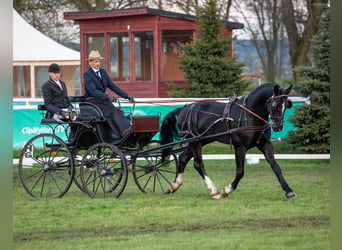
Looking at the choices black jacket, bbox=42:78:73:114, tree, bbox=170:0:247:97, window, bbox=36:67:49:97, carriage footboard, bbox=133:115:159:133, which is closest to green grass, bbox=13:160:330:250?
carriage footboard, bbox=133:115:159:133

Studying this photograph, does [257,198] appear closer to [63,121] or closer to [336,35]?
[63,121]

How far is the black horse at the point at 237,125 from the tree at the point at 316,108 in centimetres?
625

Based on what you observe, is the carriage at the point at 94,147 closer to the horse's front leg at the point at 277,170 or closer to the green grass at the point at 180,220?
the green grass at the point at 180,220

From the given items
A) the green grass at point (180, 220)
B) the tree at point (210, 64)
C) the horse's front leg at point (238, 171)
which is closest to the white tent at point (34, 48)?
the tree at point (210, 64)

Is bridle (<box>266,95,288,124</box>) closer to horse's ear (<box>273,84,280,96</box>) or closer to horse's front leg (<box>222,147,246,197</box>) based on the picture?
horse's ear (<box>273,84,280,96</box>)

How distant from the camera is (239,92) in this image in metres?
19.5

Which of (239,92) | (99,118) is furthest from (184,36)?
(99,118)

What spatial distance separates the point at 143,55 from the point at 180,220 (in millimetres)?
16331

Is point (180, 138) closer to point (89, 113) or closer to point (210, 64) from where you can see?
point (89, 113)

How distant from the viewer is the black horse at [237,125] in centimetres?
856

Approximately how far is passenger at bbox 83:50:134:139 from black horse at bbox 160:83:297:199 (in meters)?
0.73

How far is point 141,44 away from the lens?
22.9 metres

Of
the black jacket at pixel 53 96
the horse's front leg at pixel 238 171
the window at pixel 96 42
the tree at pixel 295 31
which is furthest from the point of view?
the tree at pixel 295 31

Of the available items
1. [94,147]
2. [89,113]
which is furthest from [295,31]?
[94,147]
